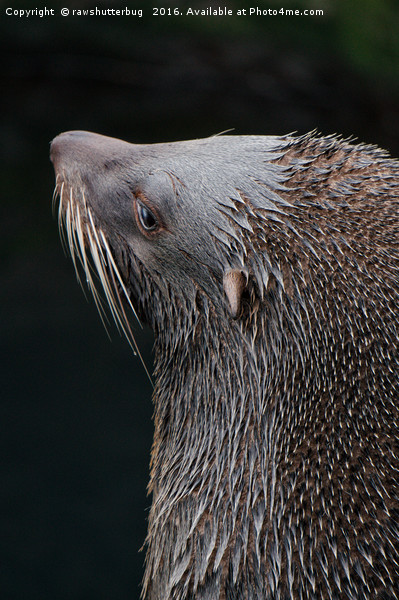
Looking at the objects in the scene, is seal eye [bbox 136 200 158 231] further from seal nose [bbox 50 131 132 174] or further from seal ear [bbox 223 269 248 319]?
seal ear [bbox 223 269 248 319]

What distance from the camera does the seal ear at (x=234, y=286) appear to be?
107 inches

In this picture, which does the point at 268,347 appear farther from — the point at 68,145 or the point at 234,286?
the point at 68,145

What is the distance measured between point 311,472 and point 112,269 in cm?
131

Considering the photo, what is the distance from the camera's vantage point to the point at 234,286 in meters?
2.73

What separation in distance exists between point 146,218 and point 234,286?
1.86 ft

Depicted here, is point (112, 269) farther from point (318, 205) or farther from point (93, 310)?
point (93, 310)

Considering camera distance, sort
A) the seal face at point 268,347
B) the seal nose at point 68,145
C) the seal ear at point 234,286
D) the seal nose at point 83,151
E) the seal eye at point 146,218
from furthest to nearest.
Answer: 1. the seal nose at point 68,145
2. the seal nose at point 83,151
3. the seal eye at point 146,218
4. the seal ear at point 234,286
5. the seal face at point 268,347

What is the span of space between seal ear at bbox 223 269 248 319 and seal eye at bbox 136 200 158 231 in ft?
1.45

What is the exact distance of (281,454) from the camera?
2707mm

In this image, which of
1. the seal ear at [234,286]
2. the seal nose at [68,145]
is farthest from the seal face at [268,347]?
the seal nose at [68,145]

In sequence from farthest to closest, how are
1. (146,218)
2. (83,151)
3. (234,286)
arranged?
(83,151) < (146,218) < (234,286)

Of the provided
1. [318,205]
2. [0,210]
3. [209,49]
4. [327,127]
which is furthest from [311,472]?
[209,49]

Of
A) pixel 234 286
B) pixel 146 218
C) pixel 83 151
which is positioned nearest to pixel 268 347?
pixel 234 286

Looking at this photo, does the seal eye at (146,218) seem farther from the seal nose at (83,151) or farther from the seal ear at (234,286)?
the seal ear at (234,286)
